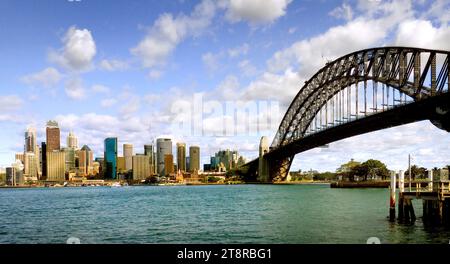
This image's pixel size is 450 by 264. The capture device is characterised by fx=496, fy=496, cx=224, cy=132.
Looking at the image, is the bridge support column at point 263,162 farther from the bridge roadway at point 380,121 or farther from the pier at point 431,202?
the pier at point 431,202

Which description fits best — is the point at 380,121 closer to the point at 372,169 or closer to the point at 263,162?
the point at 372,169

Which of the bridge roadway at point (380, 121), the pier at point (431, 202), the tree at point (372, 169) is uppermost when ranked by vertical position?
the bridge roadway at point (380, 121)

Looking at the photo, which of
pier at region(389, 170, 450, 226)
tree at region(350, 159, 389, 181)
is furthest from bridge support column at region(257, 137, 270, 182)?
pier at region(389, 170, 450, 226)

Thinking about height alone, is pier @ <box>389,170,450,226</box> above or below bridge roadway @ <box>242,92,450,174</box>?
below

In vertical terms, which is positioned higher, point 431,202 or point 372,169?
point 431,202

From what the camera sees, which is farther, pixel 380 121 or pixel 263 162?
pixel 263 162

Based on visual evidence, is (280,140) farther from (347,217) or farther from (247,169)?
(347,217)

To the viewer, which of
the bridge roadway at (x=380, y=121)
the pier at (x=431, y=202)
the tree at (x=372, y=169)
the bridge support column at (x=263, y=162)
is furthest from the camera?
the bridge support column at (x=263, y=162)

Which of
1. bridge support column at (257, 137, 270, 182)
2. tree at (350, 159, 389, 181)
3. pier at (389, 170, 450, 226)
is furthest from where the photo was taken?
bridge support column at (257, 137, 270, 182)

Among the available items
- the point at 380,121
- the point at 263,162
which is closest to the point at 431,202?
the point at 380,121

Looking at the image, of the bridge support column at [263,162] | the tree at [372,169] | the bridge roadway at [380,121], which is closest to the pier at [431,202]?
the bridge roadway at [380,121]

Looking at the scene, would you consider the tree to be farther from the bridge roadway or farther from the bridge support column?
the bridge support column

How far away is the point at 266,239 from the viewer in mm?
15969

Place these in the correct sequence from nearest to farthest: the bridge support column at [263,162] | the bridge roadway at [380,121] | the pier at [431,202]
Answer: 1. the pier at [431,202]
2. the bridge roadway at [380,121]
3. the bridge support column at [263,162]
